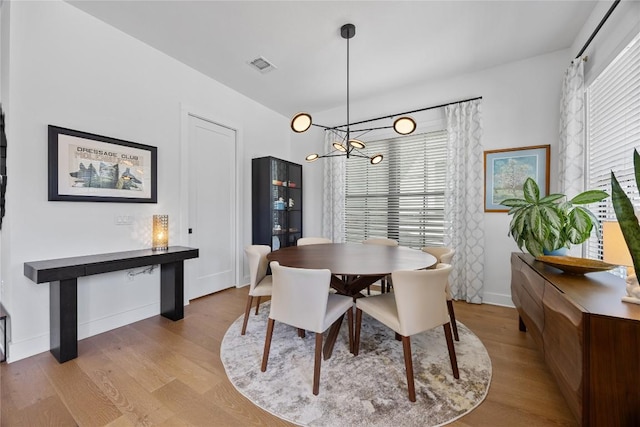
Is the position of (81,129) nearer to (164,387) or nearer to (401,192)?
(164,387)

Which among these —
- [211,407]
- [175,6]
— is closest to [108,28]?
[175,6]

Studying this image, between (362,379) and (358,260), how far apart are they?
83 centimetres

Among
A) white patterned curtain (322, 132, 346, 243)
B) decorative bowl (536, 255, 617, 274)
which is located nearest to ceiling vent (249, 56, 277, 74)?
white patterned curtain (322, 132, 346, 243)

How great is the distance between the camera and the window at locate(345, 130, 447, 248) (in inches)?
145

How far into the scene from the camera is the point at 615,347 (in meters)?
1.07

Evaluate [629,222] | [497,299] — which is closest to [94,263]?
[629,222]

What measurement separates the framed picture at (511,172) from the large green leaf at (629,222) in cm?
212

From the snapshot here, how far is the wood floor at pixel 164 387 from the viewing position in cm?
147

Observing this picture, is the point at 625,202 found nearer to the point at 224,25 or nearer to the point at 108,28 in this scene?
the point at 224,25

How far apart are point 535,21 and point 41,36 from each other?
4.29 metres

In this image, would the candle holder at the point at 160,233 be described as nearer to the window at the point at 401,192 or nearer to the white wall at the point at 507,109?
the window at the point at 401,192

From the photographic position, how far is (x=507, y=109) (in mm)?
3207

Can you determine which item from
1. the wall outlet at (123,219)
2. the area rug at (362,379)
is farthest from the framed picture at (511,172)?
the wall outlet at (123,219)

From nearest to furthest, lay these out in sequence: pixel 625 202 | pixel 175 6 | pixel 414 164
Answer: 1. pixel 625 202
2. pixel 175 6
3. pixel 414 164
